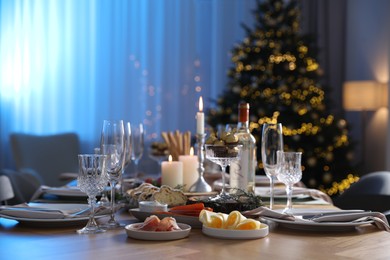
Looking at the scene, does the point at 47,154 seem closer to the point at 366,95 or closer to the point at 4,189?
the point at 4,189

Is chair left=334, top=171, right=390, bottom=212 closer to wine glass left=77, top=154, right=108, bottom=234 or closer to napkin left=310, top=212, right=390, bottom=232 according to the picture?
napkin left=310, top=212, right=390, bottom=232

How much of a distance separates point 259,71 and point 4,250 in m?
4.61

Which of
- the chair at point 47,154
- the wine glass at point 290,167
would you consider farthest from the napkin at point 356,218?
the chair at point 47,154

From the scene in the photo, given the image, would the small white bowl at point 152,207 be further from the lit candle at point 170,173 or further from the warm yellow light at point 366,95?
the warm yellow light at point 366,95

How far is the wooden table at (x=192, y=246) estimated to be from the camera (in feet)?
Answer: 3.94

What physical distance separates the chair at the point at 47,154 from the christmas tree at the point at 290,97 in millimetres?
1347

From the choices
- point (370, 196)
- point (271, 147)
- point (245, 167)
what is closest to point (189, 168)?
point (245, 167)

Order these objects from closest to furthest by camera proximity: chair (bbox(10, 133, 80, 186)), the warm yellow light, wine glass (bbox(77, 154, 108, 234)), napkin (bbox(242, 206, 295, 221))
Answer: wine glass (bbox(77, 154, 108, 234))
napkin (bbox(242, 206, 295, 221))
chair (bbox(10, 133, 80, 186))
the warm yellow light

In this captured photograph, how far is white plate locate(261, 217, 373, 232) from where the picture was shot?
151 centimetres

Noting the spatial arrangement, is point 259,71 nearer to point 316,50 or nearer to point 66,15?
point 316,50

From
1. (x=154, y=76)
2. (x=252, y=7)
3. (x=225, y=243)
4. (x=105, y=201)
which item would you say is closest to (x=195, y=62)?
(x=154, y=76)

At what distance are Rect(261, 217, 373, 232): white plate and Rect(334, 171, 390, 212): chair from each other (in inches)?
35.2

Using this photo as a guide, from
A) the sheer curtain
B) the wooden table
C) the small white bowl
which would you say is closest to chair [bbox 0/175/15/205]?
the wooden table

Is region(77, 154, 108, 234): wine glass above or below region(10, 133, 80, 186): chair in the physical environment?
above
